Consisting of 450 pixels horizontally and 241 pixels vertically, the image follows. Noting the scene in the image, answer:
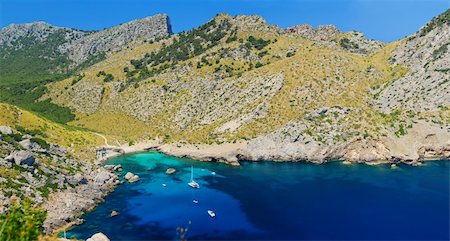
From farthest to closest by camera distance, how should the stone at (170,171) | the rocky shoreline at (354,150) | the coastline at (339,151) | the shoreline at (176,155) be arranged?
the rocky shoreline at (354,150) < the coastline at (339,151) < the stone at (170,171) < the shoreline at (176,155)

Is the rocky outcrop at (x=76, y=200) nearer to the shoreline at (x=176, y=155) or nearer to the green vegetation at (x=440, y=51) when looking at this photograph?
the shoreline at (x=176, y=155)

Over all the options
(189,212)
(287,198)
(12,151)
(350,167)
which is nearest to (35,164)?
(12,151)

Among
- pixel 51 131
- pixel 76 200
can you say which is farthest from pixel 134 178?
pixel 51 131

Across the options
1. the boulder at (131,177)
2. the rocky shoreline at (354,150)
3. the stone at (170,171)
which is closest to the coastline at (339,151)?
the rocky shoreline at (354,150)

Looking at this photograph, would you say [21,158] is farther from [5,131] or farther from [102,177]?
[102,177]

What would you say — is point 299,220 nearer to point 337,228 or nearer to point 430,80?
point 337,228

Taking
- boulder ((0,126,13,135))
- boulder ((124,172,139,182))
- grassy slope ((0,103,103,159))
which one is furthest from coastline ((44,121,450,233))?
boulder ((0,126,13,135))
